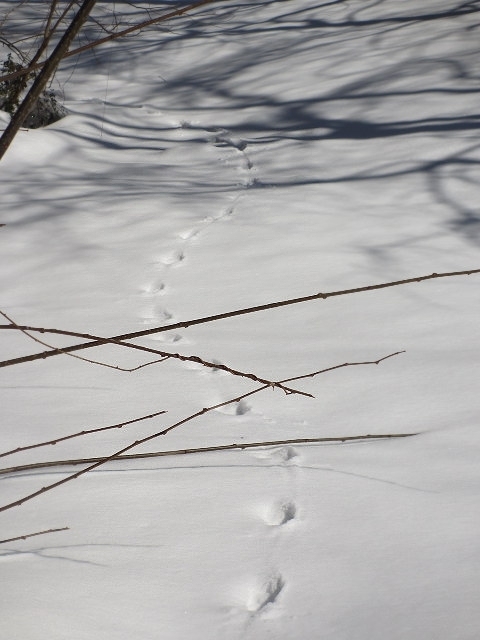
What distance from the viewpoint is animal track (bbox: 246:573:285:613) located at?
4.16ft

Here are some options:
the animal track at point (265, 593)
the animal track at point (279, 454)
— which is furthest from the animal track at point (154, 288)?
the animal track at point (265, 593)

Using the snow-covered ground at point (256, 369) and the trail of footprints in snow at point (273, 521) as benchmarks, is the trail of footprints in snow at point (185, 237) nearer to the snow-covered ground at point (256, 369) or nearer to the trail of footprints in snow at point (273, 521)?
the snow-covered ground at point (256, 369)

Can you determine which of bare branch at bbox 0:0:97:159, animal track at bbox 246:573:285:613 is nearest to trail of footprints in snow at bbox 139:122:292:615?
animal track at bbox 246:573:285:613

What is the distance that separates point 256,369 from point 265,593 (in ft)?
3.19

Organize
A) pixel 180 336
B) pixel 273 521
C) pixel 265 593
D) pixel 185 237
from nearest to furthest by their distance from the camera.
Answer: pixel 265 593 → pixel 273 521 → pixel 180 336 → pixel 185 237

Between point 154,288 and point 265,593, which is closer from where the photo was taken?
point 265,593

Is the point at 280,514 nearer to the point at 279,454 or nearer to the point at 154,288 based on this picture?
the point at 279,454

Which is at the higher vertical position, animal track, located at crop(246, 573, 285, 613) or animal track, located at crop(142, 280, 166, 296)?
animal track, located at crop(246, 573, 285, 613)

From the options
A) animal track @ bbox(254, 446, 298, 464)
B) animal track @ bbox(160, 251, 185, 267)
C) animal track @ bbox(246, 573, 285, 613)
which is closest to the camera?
animal track @ bbox(246, 573, 285, 613)

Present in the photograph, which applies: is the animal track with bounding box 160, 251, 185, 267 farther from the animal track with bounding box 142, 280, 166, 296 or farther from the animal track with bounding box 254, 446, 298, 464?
the animal track with bounding box 254, 446, 298, 464

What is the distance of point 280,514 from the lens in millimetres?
1523

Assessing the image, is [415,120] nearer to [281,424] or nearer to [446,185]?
[446,185]

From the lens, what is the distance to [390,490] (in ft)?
5.13

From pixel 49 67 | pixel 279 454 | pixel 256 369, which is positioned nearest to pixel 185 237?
pixel 256 369
